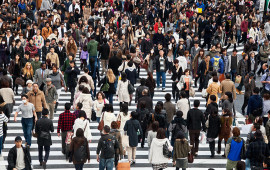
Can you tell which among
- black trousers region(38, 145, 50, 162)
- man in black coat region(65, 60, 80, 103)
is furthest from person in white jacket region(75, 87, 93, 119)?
man in black coat region(65, 60, 80, 103)

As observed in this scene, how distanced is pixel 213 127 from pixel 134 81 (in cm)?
481

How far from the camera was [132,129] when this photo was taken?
48.3ft

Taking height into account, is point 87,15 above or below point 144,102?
above

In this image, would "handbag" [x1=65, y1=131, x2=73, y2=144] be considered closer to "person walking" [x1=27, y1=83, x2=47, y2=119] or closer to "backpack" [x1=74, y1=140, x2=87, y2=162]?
"backpack" [x1=74, y1=140, x2=87, y2=162]

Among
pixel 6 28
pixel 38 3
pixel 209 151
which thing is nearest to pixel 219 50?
pixel 209 151

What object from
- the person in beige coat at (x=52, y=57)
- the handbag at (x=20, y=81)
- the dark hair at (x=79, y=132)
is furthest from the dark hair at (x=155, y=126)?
the person in beige coat at (x=52, y=57)

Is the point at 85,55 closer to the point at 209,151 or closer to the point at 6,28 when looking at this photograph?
the point at 6,28

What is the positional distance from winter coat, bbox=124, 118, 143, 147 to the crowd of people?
3 cm

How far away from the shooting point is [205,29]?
89.0ft

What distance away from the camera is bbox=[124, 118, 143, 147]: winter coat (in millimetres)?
14688

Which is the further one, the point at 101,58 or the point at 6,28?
the point at 6,28

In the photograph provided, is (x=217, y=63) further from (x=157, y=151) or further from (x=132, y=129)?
(x=157, y=151)

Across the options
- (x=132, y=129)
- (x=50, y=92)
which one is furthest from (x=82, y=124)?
(x=50, y=92)

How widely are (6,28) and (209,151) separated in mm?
12113
